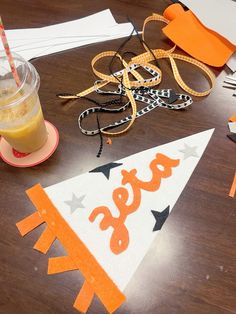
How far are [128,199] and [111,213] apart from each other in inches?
1.6

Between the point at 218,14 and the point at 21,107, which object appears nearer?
the point at 21,107

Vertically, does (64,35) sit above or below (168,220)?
above

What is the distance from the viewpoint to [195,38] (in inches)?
30.1

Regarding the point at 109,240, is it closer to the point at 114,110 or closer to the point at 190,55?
the point at 114,110

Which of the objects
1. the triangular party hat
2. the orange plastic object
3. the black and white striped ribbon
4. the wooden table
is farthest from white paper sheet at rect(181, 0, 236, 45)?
the triangular party hat

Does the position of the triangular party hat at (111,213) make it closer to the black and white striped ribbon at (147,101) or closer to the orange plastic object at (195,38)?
the black and white striped ribbon at (147,101)

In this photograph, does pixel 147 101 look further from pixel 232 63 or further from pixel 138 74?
pixel 232 63

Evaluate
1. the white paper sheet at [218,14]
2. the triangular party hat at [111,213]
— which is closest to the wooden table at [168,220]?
the triangular party hat at [111,213]

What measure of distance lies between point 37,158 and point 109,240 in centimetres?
22

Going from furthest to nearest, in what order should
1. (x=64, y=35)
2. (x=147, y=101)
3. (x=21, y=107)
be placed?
(x=64, y=35) < (x=147, y=101) < (x=21, y=107)

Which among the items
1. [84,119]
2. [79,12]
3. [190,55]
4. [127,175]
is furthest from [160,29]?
[127,175]

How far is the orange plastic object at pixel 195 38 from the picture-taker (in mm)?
729

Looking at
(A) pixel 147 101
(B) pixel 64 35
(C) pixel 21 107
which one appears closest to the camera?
(C) pixel 21 107

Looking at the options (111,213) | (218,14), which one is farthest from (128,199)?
(218,14)
